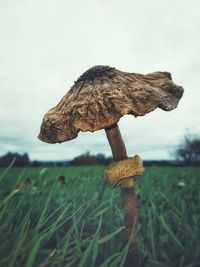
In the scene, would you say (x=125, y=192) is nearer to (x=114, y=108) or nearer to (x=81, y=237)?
(x=81, y=237)

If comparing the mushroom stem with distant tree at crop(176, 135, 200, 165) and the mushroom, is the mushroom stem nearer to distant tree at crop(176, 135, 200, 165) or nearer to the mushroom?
the mushroom

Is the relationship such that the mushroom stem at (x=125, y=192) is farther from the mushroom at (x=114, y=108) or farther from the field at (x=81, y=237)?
the field at (x=81, y=237)

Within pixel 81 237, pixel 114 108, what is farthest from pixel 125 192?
pixel 114 108

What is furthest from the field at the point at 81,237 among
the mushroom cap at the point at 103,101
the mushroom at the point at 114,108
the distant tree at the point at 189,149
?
the distant tree at the point at 189,149

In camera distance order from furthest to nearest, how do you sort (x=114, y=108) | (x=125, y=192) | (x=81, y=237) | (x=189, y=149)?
1. (x=189, y=149)
2. (x=81, y=237)
3. (x=125, y=192)
4. (x=114, y=108)

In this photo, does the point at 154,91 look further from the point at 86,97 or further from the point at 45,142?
the point at 45,142

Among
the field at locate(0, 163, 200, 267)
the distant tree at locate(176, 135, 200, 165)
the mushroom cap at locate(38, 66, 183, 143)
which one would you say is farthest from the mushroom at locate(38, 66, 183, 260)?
the distant tree at locate(176, 135, 200, 165)

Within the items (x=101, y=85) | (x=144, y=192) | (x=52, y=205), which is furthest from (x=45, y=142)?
(x=144, y=192)
